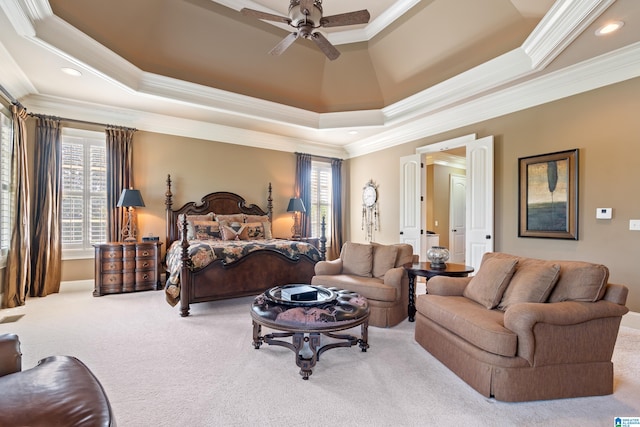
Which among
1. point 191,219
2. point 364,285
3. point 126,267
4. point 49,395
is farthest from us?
point 191,219

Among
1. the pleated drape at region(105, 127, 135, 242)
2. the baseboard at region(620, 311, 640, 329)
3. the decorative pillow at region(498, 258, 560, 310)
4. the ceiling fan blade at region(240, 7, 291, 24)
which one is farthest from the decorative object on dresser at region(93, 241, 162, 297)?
the baseboard at region(620, 311, 640, 329)

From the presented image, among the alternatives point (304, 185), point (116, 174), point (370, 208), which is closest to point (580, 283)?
point (370, 208)

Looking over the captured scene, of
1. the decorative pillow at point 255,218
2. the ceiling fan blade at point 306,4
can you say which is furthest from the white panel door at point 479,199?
the decorative pillow at point 255,218

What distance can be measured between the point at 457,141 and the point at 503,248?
1.94 metres

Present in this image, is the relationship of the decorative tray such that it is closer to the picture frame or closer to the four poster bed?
the four poster bed

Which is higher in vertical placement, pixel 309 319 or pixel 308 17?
pixel 308 17

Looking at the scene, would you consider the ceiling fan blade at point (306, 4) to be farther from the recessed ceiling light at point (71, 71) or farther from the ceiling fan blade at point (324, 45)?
the recessed ceiling light at point (71, 71)

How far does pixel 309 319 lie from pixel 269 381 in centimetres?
56

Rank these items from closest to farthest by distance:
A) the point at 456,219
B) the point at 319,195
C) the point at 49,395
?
the point at 49,395 → the point at 319,195 → the point at 456,219

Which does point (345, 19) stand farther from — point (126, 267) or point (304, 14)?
point (126, 267)

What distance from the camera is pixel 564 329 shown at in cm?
202

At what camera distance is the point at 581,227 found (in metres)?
3.75

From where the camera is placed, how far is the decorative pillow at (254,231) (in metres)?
5.50

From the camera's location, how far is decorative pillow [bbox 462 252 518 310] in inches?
99.2
